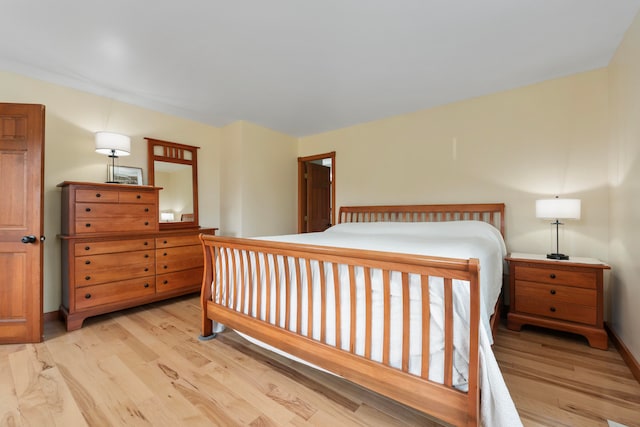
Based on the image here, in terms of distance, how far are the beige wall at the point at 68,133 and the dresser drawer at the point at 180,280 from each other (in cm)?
92

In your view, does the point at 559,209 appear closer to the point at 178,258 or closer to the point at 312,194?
the point at 312,194

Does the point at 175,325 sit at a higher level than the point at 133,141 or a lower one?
lower

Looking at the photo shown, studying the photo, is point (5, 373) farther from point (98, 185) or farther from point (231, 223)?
point (231, 223)

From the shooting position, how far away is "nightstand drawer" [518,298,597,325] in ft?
6.88

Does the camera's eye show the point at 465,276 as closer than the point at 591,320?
Yes

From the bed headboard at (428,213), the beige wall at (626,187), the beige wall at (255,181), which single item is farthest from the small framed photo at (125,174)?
the beige wall at (626,187)

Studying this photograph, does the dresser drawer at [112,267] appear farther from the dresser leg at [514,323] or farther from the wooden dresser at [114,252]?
the dresser leg at [514,323]

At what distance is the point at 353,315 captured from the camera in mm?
1377

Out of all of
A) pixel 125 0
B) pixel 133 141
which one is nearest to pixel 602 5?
pixel 125 0

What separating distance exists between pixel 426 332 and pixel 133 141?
3.69 m

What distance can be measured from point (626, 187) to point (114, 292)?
4.50m

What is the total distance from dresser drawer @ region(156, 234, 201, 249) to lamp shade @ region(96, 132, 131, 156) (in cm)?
104

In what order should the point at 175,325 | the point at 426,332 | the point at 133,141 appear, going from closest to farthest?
the point at 426,332, the point at 175,325, the point at 133,141

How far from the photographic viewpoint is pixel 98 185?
2.58m
